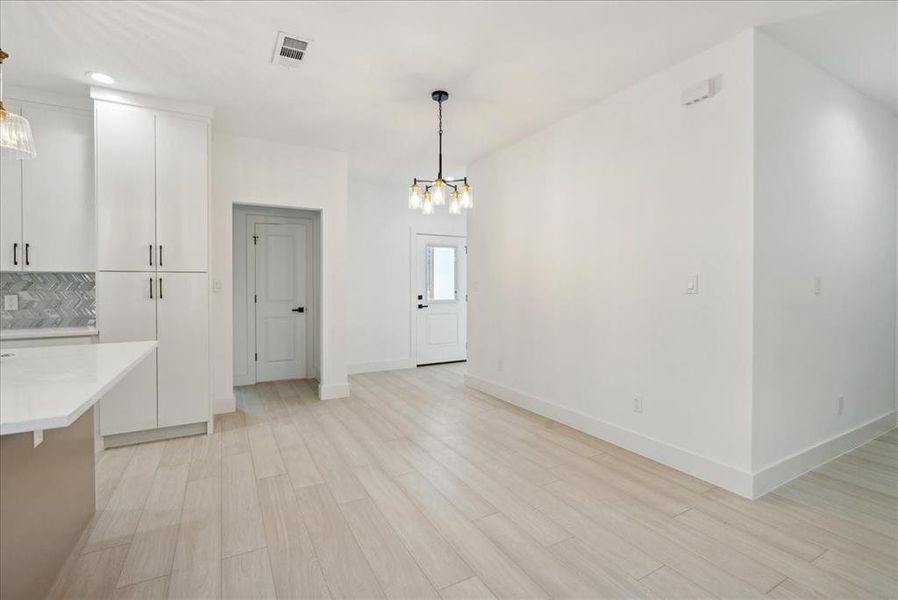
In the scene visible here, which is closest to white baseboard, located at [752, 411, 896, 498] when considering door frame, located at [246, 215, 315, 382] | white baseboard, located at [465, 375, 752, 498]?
white baseboard, located at [465, 375, 752, 498]

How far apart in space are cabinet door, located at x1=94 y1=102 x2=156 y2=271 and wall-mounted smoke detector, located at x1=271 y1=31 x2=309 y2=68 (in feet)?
4.80

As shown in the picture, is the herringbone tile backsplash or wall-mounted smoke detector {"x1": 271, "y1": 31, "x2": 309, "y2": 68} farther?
the herringbone tile backsplash

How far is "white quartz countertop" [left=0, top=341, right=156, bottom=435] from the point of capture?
1.11m

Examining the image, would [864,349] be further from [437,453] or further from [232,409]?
[232,409]

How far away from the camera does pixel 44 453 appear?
178 cm

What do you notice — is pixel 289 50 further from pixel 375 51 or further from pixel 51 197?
pixel 51 197

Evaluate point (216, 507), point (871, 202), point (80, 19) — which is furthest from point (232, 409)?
point (871, 202)

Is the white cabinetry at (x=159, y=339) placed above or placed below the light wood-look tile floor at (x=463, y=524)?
above

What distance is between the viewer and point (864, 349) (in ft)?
11.1

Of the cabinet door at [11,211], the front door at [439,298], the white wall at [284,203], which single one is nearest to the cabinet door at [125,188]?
the cabinet door at [11,211]

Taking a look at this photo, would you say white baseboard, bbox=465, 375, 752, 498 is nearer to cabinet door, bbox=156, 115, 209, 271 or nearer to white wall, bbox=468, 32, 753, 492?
white wall, bbox=468, 32, 753, 492

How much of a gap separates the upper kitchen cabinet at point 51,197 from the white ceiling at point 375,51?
1.00 ft

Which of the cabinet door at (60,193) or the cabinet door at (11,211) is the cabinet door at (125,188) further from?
the cabinet door at (11,211)

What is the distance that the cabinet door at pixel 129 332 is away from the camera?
334 centimetres
